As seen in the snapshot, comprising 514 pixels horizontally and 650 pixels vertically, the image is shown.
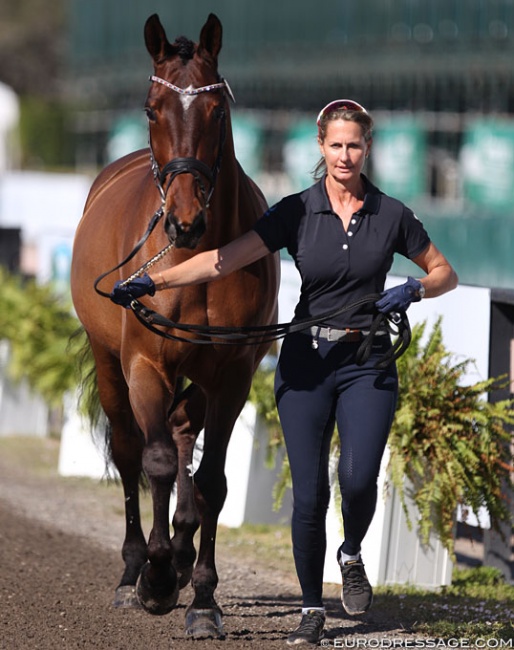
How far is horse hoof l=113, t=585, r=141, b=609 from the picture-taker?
6.02 meters

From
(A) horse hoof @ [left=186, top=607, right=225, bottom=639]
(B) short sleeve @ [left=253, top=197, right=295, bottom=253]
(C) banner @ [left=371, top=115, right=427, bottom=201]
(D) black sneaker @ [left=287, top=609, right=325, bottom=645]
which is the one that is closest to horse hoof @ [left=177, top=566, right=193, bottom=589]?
(A) horse hoof @ [left=186, top=607, right=225, bottom=639]

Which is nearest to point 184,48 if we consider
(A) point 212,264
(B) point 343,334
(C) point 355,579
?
(A) point 212,264

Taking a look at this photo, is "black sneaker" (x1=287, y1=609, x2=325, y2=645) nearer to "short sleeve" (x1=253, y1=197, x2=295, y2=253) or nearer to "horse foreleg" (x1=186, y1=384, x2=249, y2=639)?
A: "horse foreleg" (x1=186, y1=384, x2=249, y2=639)

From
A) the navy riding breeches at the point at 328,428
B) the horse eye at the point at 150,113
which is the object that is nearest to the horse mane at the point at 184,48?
the horse eye at the point at 150,113

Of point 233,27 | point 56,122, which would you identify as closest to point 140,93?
point 233,27

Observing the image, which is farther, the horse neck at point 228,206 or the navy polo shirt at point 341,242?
the horse neck at point 228,206

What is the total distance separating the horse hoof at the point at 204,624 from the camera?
5.41 meters

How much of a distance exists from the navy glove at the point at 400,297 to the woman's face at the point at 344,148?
1.56 ft

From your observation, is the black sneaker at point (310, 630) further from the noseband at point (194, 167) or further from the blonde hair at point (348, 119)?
the blonde hair at point (348, 119)

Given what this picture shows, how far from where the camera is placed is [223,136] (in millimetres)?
5152

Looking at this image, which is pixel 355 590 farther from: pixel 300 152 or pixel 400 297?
pixel 300 152

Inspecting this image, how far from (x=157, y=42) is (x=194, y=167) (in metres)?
0.63

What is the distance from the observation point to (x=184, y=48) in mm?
5156

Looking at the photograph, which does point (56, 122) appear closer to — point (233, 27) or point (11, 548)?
point (233, 27)
